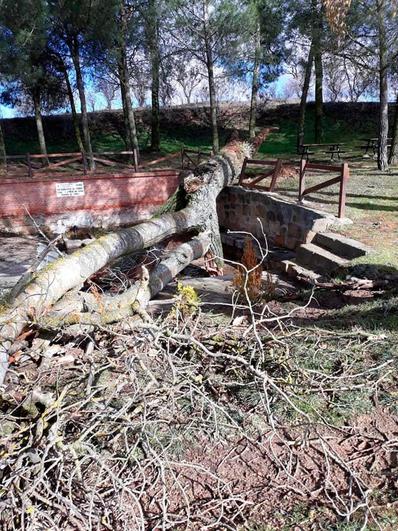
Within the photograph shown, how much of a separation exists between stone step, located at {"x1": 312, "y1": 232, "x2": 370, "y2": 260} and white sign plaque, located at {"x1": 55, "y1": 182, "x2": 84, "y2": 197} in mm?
8061

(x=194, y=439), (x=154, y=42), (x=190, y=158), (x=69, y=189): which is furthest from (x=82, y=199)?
(x=194, y=439)

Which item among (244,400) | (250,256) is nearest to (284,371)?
(244,400)

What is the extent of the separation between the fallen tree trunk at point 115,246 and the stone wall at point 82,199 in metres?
4.55

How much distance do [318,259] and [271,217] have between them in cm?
298

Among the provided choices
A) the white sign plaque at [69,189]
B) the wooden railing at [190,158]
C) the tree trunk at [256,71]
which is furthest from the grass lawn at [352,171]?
the white sign plaque at [69,189]

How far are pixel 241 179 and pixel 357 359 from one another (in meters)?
8.85

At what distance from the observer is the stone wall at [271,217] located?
335 inches

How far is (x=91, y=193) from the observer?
45.1 feet

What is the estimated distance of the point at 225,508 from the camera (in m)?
2.50

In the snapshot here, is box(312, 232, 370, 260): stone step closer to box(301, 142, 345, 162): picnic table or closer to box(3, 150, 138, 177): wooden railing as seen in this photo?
box(3, 150, 138, 177): wooden railing

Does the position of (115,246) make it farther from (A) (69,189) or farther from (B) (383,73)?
(B) (383,73)

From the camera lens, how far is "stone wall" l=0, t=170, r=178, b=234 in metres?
12.7

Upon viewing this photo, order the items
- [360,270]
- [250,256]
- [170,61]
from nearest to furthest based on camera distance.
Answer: [360,270]
[250,256]
[170,61]

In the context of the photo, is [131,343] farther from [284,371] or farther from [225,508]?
[225,508]
